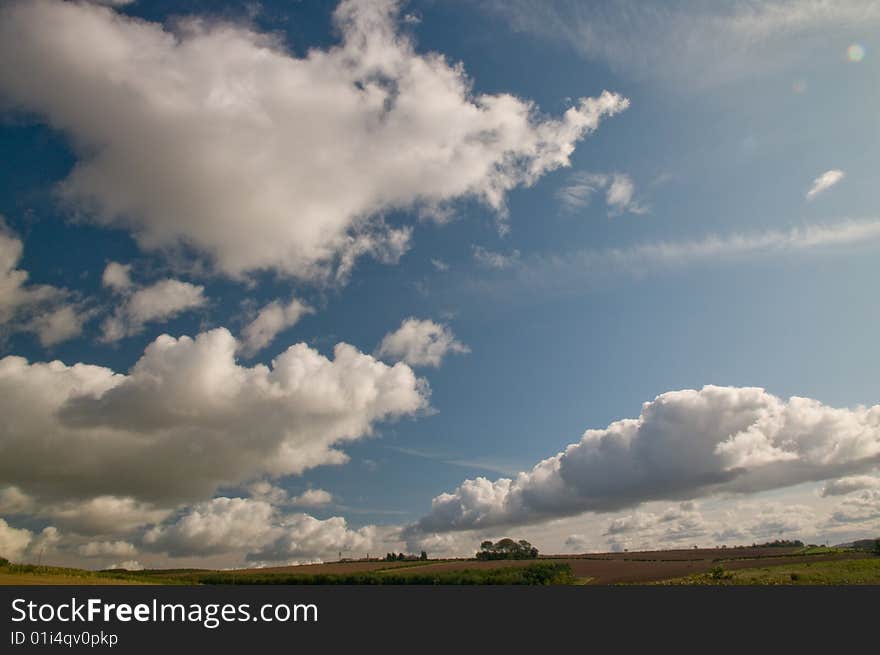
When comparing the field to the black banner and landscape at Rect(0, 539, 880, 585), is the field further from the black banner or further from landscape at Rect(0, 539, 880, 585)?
the black banner

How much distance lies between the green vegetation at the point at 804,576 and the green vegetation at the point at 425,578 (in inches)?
1281

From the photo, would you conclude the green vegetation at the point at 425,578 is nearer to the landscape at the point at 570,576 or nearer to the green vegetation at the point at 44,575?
the landscape at the point at 570,576

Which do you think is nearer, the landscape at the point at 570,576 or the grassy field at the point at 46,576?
the grassy field at the point at 46,576

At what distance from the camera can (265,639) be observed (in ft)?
134

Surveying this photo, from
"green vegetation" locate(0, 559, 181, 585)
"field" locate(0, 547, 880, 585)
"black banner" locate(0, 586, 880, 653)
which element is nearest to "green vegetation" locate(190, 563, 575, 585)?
"field" locate(0, 547, 880, 585)

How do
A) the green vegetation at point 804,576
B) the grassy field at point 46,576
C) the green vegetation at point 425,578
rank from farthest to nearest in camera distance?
1. the green vegetation at point 425,578
2. the green vegetation at point 804,576
3. the grassy field at point 46,576

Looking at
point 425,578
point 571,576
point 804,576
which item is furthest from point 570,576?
point 804,576

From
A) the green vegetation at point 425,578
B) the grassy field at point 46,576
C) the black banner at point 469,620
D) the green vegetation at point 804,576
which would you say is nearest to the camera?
the black banner at point 469,620

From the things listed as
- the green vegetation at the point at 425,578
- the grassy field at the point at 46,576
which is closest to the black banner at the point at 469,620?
the grassy field at the point at 46,576

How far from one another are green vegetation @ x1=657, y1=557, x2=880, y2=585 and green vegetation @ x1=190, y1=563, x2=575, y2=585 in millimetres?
32535

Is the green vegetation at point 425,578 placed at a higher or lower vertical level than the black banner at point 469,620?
lower

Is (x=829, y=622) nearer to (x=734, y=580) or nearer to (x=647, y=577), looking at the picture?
(x=734, y=580)

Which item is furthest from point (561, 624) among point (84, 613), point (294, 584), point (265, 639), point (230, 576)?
point (230, 576)

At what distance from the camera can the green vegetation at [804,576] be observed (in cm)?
8206
